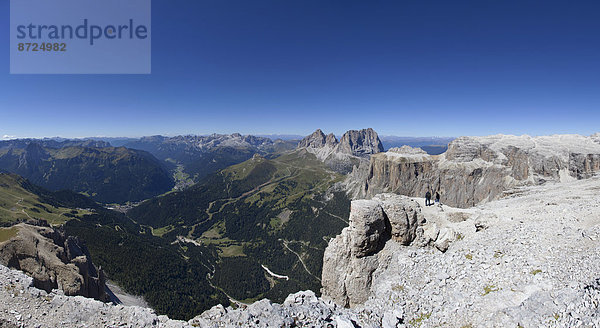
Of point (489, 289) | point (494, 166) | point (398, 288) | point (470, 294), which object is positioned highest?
point (494, 166)

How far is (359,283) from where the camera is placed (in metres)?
27.1

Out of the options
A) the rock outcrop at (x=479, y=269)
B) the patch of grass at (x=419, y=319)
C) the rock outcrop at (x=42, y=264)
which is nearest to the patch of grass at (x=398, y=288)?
the rock outcrop at (x=479, y=269)

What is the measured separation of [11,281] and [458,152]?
17592 centimetres

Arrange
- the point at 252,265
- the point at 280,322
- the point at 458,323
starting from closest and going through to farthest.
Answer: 1. the point at 458,323
2. the point at 280,322
3. the point at 252,265

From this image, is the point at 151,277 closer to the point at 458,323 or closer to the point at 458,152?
the point at 458,323

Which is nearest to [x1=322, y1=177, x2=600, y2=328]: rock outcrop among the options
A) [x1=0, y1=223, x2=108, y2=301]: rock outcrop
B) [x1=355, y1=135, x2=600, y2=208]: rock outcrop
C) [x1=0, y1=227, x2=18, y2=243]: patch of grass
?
[x1=0, y1=223, x2=108, y2=301]: rock outcrop

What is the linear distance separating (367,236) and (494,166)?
13326 centimetres

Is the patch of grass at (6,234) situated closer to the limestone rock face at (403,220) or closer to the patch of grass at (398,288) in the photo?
the patch of grass at (398,288)

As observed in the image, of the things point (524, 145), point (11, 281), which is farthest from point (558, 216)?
point (524, 145)

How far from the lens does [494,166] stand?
12244 cm

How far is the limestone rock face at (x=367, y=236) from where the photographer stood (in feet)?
87.8

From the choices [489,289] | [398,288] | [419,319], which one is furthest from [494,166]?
[419,319]

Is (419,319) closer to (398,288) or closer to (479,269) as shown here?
(398,288)

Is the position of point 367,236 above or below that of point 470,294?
above
